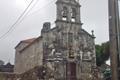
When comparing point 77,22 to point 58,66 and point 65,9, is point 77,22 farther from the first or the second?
point 58,66

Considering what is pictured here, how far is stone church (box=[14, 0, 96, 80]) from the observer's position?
29047 millimetres

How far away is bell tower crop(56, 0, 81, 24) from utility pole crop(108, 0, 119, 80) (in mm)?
23904

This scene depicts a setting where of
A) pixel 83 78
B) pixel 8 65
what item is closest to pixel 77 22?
pixel 83 78

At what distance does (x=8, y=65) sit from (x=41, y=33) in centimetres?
1948

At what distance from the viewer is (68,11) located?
30.6 m

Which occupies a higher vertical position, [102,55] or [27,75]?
[102,55]

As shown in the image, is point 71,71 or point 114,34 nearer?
point 114,34

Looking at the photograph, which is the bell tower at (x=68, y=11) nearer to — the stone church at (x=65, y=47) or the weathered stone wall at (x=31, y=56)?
the stone church at (x=65, y=47)

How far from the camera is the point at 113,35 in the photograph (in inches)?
235

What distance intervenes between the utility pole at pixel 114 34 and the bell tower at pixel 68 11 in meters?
23.9

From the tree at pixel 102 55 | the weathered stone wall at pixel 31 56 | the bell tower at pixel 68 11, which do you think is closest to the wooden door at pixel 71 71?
the weathered stone wall at pixel 31 56

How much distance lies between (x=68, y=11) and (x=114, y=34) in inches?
979

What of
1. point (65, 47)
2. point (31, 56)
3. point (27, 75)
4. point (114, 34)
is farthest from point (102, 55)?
point (114, 34)

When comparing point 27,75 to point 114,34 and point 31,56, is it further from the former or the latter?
point 114,34
